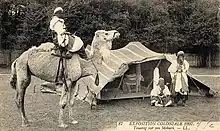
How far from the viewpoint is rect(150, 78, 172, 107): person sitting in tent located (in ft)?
24.8

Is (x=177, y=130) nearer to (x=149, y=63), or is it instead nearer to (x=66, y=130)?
(x=66, y=130)

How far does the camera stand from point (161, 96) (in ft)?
25.0

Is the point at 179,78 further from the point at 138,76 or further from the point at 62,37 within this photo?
the point at 62,37

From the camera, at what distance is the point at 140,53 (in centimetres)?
880

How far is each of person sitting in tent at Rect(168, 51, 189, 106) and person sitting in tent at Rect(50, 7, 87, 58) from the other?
2.51m

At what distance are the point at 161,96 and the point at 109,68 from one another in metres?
1.11

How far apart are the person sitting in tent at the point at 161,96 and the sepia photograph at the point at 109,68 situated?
0.02 meters

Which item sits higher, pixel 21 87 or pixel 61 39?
pixel 61 39

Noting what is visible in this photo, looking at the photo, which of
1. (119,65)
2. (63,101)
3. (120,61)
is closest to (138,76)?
(120,61)

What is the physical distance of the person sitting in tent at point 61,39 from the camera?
17.5 feet

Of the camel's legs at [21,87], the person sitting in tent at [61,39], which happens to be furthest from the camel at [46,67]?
the person sitting in tent at [61,39]

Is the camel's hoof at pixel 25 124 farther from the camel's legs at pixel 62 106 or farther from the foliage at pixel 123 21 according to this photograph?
the foliage at pixel 123 21

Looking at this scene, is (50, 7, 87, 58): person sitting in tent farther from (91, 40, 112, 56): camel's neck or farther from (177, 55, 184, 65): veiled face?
(177, 55, 184, 65): veiled face

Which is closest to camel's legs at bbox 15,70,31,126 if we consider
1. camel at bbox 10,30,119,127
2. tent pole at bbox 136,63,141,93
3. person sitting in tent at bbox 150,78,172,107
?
camel at bbox 10,30,119,127
